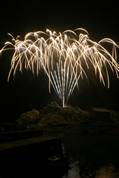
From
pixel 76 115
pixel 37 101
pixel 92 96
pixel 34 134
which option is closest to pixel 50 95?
pixel 37 101

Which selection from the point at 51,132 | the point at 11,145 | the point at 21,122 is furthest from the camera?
the point at 21,122

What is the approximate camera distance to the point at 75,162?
27078mm

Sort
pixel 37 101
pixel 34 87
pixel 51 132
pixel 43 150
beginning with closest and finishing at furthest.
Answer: pixel 43 150 < pixel 51 132 < pixel 37 101 < pixel 34 87

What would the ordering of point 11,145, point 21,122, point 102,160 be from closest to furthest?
point 11,145
point 102,160
point 21,122

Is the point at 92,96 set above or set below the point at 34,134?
above

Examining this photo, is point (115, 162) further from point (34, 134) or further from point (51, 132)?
point (51, 132)

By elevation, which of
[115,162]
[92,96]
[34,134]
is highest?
[92,96]

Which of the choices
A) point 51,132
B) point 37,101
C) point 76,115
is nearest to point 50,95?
point 37,101

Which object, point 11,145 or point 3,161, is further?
point 11,145

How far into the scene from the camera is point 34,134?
2878 cm

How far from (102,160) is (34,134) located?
18.1ft

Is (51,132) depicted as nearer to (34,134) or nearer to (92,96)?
(34,134)

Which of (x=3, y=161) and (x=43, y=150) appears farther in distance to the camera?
(x=43, y=150)

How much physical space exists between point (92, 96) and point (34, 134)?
33.0m
